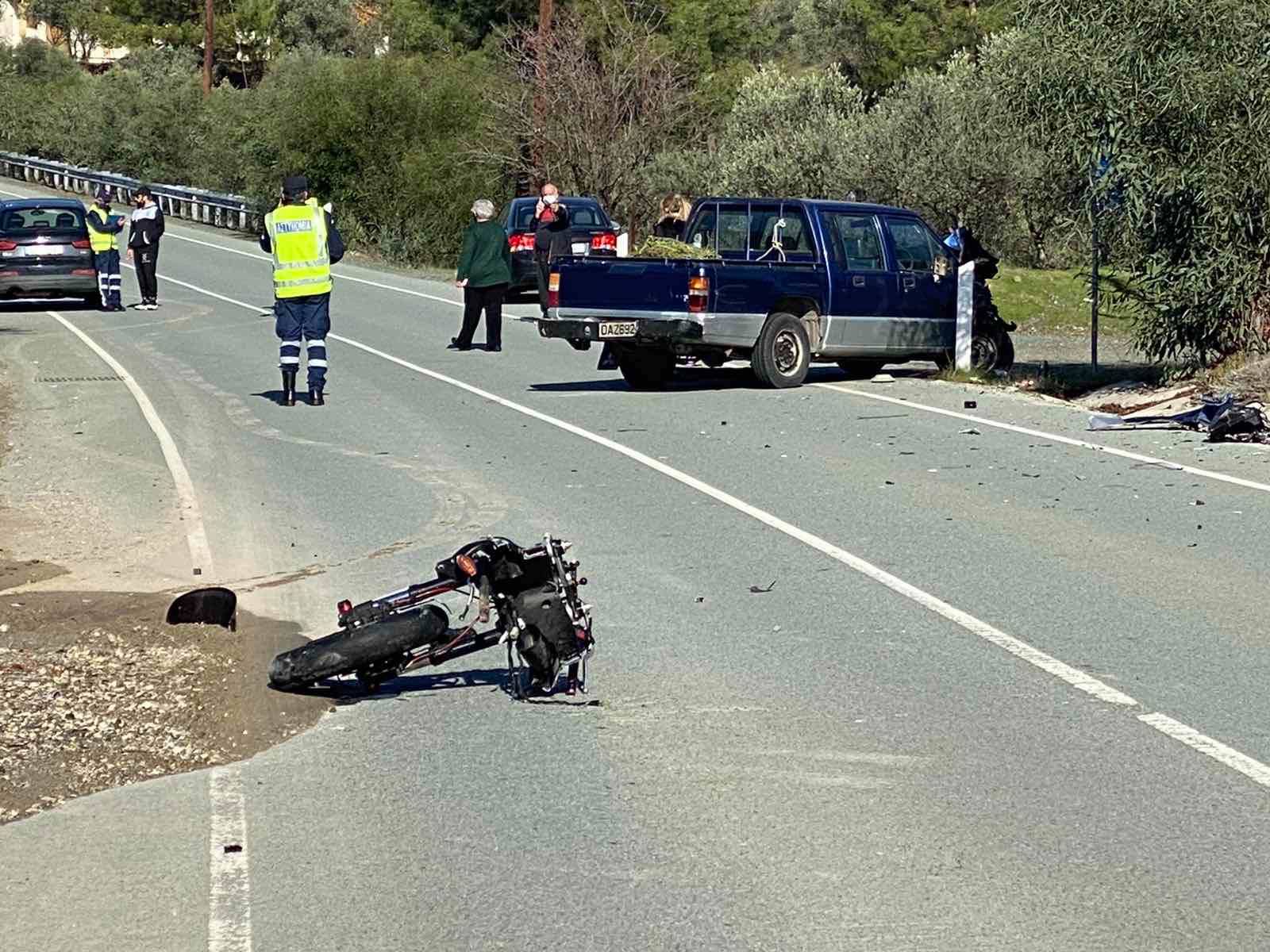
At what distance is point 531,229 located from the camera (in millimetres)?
32812

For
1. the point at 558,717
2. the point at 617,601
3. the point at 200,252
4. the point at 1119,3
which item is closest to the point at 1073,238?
the point at 1119,3

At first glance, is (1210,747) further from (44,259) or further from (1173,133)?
(44,259)

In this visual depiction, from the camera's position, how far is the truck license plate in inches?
749

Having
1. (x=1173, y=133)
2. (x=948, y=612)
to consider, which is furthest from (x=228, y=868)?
(x=1173, y=133)

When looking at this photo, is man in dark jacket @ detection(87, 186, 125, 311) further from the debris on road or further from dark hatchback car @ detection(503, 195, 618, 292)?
the debris on road

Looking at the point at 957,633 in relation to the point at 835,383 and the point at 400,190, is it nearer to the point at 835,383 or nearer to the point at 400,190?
→ the point at 835,383

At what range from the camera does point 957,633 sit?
28.6ft

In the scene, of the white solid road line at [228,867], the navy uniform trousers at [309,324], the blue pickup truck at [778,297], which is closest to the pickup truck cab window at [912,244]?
the blue pickup truck at [778,297]

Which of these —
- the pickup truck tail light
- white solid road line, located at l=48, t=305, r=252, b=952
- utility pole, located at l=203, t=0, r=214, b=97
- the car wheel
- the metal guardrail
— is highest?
utility pole, located at l=203, t=0, r=214, b=97

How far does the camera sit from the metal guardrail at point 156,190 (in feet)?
176

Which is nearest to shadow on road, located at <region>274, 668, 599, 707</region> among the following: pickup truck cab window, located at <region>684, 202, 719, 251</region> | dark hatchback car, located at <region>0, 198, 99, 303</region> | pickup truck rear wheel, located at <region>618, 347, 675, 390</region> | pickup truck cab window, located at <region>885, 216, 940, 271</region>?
pickup truck rear wheel, located at <region>618, 347, 675, 390</region>

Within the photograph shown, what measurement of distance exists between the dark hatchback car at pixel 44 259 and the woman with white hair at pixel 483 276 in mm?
9763

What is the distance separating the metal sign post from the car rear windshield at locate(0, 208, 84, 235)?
16270 mm

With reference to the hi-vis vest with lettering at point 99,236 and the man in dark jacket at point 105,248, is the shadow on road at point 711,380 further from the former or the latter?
the hi-vis vest with lettering at point 99,236
